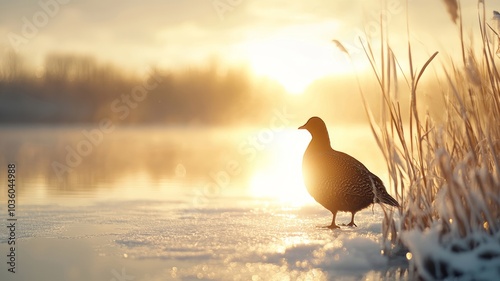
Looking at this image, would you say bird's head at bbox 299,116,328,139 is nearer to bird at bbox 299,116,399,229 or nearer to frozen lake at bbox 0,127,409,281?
bird at bbox 299,116,399,229

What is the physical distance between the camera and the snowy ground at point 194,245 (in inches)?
157

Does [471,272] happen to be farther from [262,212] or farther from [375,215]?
[262,212]

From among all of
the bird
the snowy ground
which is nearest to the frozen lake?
the snowy ground

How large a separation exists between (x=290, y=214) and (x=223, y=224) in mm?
973

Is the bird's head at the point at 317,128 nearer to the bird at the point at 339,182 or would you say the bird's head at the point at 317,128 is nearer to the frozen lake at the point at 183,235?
the bird at the point at 339,182

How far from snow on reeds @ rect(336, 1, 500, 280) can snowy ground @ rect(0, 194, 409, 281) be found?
39 centimetres

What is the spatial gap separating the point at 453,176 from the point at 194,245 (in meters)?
2.09

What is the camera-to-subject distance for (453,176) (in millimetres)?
3385

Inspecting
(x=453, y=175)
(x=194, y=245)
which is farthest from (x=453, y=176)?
(x=194, y=245)

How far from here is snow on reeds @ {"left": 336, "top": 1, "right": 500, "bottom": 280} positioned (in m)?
3.36

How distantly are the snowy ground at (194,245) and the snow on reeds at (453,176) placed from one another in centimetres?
39

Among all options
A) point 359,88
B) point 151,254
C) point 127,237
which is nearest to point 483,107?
point 359,88

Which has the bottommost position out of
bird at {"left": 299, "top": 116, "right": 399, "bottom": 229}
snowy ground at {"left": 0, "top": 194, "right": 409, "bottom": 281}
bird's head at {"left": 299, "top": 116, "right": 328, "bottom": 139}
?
snowy ground at {"left": 0, "top": 194, "right": 409, "bottom": 281}

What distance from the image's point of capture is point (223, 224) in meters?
5.70
